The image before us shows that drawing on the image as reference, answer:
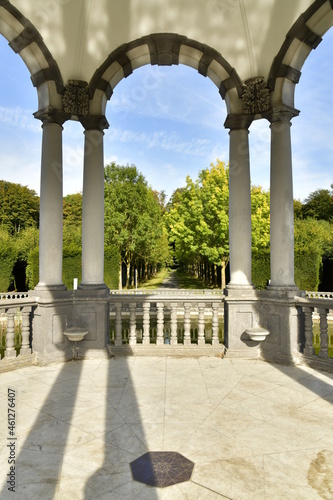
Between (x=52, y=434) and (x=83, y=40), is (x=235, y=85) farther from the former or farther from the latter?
(x=52, y=434)

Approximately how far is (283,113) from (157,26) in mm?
3766

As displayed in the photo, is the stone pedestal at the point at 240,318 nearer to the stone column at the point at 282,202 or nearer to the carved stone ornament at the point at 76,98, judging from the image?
the stone column at the point at 282,202

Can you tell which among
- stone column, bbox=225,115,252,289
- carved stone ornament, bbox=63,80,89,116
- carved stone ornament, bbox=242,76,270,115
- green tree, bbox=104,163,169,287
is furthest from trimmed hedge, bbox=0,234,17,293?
carved stone ornament, bbox=242,76,270,115

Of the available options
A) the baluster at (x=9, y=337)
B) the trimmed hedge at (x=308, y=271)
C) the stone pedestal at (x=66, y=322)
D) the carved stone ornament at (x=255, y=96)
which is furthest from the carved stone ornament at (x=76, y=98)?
the trimmed hedge at (x=308, y=271)

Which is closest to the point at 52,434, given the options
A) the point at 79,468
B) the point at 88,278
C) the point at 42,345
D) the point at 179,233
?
the point at 79,468

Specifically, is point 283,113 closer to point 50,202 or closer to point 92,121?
point 92,121

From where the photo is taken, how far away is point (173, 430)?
396 centimetres

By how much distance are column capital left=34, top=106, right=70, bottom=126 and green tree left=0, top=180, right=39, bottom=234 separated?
157ft

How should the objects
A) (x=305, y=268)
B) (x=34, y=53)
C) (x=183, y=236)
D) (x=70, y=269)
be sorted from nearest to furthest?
1. (x=34, y=53)
2. (x=305, y=268)
3. (x=70, y=269)
4. (x=183, y=236)

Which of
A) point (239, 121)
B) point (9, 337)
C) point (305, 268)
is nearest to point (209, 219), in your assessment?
point (305, 268)

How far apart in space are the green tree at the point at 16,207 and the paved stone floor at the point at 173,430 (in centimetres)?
5110

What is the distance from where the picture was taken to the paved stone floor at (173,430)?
2945 millimetres

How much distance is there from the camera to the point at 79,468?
10.5 ft

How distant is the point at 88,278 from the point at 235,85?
5906 mm
